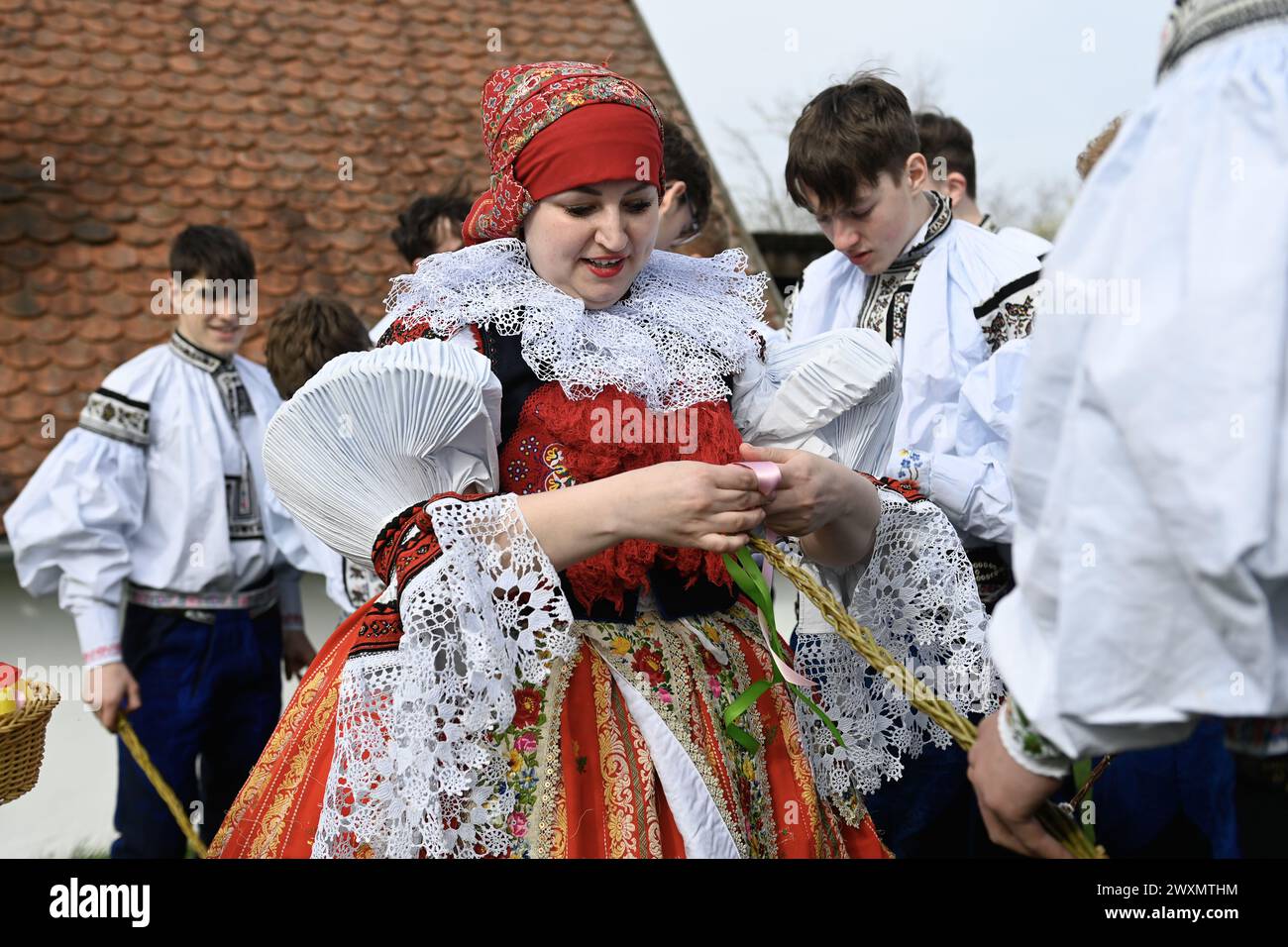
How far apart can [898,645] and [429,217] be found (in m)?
2.65

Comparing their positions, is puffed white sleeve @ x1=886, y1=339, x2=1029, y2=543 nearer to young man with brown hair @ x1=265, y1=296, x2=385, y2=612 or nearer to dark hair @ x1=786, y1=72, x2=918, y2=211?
dark hair @ x1=786, y1=72, x2=918, y2=211

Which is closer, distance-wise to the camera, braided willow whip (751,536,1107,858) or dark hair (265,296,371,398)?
braided willow whip (751,536,1107,858)

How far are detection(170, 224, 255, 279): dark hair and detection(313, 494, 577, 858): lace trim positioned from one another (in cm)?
273

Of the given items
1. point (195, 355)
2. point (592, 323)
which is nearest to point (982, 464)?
point (592, 323)

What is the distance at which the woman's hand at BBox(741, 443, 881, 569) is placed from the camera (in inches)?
76.2

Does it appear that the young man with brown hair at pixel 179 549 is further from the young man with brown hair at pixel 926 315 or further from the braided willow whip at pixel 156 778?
the young man with brown hair at pixel 926 315

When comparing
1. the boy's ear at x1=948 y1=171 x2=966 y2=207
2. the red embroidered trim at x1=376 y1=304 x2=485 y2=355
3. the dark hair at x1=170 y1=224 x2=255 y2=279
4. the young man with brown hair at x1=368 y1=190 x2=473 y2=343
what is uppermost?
the boy's ear at x1=948 y1=171 x2=966 y2=207

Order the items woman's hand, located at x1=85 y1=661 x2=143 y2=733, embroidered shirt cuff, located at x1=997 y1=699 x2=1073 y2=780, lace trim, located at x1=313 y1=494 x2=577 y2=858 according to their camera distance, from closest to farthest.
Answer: embroidered shirt cuff, located at x1=997 y1=699 x2=1073 y2=780 < lace trim, located at x1=313 y1=494 x2=577 y2=858 < woman's hand, located at x1=85 y1=661 x2=143 y2=733

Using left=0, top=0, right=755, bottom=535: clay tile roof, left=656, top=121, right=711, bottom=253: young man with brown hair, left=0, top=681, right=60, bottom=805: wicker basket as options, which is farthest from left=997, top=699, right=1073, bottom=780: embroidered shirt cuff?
left=0, top=0, right=755, bottom=535: clay tile roof

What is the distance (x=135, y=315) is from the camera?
5.71 metres

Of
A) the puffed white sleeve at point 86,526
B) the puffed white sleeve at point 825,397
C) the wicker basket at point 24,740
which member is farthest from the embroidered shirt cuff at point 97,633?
the puffed white sleeve at point 825,397

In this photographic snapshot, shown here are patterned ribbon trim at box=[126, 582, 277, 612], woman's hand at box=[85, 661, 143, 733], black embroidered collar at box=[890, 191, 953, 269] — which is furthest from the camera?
patterned ribbon trim at box=[126, 582, 277, 612]

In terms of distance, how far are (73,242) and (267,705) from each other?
9.85 ft

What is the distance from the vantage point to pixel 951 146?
3.86 m
